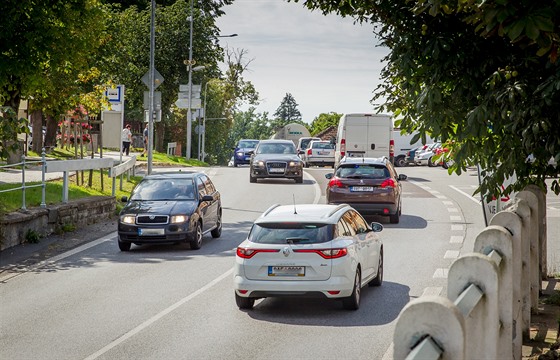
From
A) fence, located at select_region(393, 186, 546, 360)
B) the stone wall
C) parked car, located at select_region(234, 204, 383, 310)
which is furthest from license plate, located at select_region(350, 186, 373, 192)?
fence, located at select_region(393, 186, 546, 360)

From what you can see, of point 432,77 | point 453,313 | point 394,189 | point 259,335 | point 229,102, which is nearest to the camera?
point 453,313

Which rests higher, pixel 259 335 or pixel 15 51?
pixel 15 51

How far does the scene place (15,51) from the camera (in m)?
23.1

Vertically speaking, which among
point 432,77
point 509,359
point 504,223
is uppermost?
point 432,77

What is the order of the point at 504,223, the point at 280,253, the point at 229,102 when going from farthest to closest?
the point at 229,102
the point at 280,253
the point at 504,223

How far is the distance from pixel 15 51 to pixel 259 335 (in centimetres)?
1320

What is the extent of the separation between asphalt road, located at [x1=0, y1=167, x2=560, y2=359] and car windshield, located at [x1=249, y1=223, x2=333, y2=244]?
0.99 metres

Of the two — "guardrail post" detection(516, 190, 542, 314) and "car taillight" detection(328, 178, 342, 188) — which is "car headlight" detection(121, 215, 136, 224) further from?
"guardrail post" detection(516, 190, 542, 314)

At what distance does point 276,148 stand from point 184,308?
2928cm

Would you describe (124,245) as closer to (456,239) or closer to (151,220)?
(151,220)

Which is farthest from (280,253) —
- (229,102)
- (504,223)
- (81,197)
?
(229,102)

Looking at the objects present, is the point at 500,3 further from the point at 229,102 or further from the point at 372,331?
the point at 229,102

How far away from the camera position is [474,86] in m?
10.4

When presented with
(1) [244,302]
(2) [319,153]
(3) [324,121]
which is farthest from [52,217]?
(3) [324,121]
